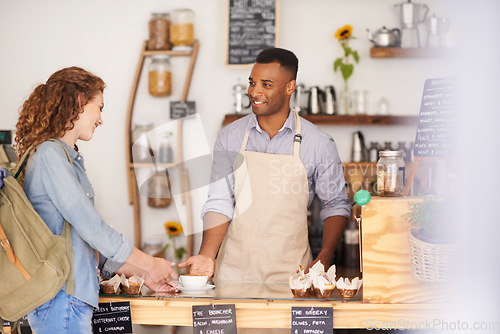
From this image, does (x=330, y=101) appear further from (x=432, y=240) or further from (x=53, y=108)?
(x=53, y=108)

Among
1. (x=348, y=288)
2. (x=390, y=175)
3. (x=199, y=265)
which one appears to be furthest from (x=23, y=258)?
(x=390, y=175)

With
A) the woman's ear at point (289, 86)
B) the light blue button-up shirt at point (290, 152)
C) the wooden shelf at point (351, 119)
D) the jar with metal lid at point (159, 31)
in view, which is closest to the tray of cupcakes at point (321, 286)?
the light blue button-up shirt at point (290, 152)

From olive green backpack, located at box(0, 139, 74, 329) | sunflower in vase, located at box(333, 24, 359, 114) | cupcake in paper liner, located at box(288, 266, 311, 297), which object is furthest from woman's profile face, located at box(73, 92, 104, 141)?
sunflower in vase, located at box(333, 24, 359, 114)

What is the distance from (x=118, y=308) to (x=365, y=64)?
3.14m

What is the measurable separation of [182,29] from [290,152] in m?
2.18

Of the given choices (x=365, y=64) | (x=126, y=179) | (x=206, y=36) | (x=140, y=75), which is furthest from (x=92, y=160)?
(x=365, y=64)

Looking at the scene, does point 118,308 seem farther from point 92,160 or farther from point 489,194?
point 92,160

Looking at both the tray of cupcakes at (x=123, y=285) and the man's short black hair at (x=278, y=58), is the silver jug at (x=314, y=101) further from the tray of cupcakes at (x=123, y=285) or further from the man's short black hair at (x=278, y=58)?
the tray of cupcakes at (x=123, y=285)

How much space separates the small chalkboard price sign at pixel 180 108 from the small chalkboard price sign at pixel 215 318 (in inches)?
112

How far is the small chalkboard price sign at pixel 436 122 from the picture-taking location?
1942 mm

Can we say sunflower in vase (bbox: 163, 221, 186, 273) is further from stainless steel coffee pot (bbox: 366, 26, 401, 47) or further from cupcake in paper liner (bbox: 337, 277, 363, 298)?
cupcake in paper liner (bbox: 337, 277, 363, 298)

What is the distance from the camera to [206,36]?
4.55 meters

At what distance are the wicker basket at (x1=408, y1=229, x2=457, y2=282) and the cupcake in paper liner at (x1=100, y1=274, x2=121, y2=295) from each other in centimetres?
91

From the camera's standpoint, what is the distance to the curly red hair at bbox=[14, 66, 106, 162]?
1729 mm
